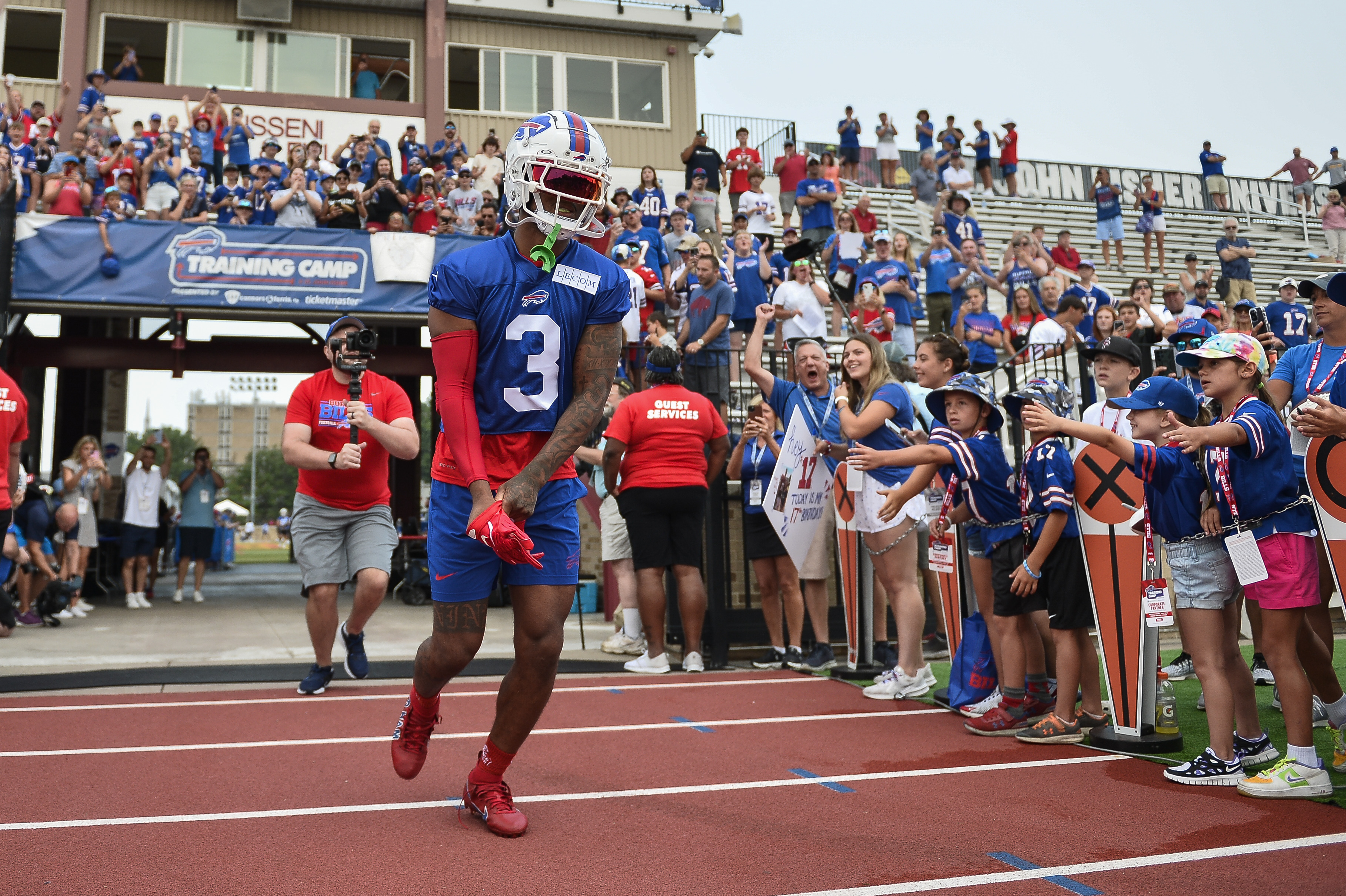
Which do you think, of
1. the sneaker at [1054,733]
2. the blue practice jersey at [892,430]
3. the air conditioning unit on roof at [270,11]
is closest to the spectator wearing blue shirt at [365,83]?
the air conditioning unit on roof at [270,11]

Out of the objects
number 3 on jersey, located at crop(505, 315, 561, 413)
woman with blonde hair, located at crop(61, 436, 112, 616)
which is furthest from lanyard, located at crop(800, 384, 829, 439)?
woman with blonde hair, located at crop(61, 436, 112, 616)

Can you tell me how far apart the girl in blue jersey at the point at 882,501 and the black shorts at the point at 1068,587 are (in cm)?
133

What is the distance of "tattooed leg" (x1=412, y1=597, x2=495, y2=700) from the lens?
3.79 meters

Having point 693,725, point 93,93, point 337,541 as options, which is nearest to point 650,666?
point 693,725

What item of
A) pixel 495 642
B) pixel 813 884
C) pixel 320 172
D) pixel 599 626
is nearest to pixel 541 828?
pixel 813 884

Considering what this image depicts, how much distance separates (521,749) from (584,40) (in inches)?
856

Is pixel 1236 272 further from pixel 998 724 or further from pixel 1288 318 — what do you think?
pixel 998 724

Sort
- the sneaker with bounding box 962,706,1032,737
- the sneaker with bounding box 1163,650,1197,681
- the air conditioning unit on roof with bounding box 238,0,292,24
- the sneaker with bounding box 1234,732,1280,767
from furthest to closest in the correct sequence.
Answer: the air conditioning unit on roof with bounding box 238,0,292,24 < the sneaker with bounding box 1163,650,1197,681 < the sneaker with bounding box 962,706,1032,737 < the sneaker with bounding box 1234,732,1280,767

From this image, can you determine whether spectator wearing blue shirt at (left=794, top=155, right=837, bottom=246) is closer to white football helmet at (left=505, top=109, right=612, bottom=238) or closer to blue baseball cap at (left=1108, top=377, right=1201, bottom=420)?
blue baseball cap at (left=1108, top=377, right=1201, bottom=420)

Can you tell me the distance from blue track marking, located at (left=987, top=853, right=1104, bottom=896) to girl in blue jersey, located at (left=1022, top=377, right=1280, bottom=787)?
1.45 meters

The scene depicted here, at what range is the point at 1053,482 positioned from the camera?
5328 mm

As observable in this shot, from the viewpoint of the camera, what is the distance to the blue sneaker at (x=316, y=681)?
22.6 feet

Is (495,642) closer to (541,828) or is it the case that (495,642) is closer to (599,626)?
(599,626)

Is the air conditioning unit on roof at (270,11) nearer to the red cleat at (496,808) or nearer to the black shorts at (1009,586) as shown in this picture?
the black shorts at (1009,586)
